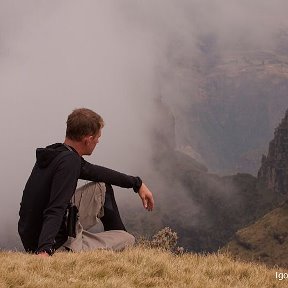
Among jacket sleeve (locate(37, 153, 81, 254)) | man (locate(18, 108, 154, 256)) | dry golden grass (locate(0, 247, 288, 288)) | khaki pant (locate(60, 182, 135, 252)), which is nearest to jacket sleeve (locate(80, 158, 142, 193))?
man (locate(18, 108, 154, 256))

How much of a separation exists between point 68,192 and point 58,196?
17cm

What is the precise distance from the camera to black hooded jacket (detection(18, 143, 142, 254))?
23.8 ft

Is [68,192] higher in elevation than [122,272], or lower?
higher

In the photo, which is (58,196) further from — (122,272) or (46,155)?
(122,272)

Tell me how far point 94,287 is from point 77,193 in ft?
7.37

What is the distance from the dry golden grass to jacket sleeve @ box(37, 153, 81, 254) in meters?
0.35

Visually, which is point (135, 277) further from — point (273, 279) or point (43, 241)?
point (273, 279)

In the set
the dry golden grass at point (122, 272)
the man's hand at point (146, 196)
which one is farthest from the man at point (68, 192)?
the dry golden grass at point (122, 272)

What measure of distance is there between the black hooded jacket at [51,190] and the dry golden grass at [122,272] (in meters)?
0.35

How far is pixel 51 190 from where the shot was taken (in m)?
7.55

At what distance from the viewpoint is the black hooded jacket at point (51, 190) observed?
23.8 ft

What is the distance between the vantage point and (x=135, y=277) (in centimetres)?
724

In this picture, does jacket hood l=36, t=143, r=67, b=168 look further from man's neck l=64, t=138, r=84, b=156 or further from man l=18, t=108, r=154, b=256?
man's neck l=64, t=138, r=84, b=156

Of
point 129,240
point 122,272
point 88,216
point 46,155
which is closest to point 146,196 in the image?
point 88,216
